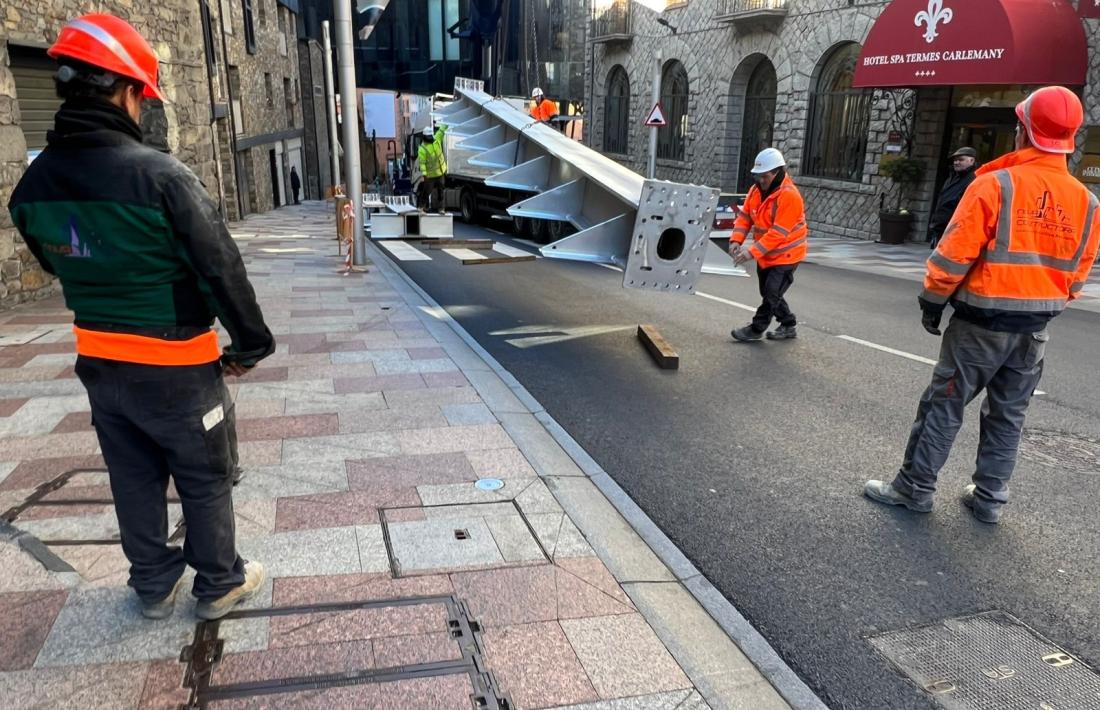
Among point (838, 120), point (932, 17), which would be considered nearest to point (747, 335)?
point (932, 17)

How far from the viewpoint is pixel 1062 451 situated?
491cm

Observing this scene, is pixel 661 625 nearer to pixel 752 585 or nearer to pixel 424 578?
pixel 752 585

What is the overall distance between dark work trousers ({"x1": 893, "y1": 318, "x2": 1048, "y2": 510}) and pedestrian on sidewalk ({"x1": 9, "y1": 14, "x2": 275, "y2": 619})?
3.19 m

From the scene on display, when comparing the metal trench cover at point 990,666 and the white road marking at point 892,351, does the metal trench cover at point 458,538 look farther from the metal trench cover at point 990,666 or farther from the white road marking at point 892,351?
the white road marking at point 892,351

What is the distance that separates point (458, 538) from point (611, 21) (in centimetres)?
2752

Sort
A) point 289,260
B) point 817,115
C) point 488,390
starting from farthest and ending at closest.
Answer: point 817,115, point 289,260, point 488,390

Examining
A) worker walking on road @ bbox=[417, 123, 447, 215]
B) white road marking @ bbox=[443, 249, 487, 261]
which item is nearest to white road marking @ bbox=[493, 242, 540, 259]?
white road marking @ bbox=[443, 249, 487, 261]

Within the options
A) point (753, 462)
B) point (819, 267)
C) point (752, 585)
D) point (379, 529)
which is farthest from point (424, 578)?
point (819, 267)

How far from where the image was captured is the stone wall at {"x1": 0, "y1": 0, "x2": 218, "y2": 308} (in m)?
8.10

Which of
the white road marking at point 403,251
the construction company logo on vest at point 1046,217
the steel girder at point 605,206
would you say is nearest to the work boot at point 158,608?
the construction company logo on vest at point 1046,217

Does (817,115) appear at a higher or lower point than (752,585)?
higher

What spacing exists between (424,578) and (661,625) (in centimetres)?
99

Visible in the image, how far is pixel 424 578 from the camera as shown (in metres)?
3.22

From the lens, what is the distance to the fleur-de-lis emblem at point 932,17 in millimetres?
13938
